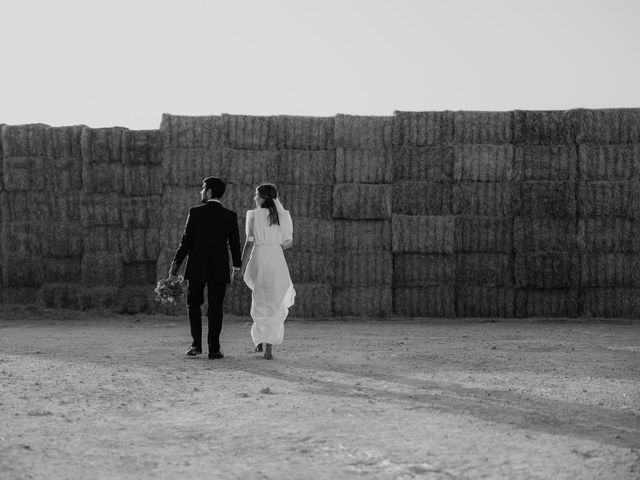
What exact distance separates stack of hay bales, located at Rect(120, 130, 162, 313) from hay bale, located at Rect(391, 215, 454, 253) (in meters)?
4.11

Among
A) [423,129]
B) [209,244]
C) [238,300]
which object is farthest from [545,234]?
[209,244]

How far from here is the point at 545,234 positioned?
17500mm

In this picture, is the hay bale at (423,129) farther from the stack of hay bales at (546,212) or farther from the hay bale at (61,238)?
the hay bale at (61,238)

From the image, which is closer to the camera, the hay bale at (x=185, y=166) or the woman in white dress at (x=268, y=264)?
the woman in white dress at (x=268, y=264)

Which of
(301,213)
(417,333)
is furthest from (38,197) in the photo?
(417,333)

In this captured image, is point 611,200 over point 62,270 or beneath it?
over

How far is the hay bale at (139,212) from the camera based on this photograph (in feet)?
58.5

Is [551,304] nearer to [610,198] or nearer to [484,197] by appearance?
[610,198]

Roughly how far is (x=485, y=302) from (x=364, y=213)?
256 cm

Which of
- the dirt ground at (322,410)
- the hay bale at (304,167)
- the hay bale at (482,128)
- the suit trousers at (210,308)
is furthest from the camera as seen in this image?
the hay bale at (304,167)

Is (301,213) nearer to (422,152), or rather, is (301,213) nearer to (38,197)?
(422,152)

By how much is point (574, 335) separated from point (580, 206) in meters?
3.53

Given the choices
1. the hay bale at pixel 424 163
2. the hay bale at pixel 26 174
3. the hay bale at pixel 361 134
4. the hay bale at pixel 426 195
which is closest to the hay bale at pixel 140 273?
the hay bale at pixel 26 174

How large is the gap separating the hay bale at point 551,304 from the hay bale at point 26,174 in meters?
8.50
